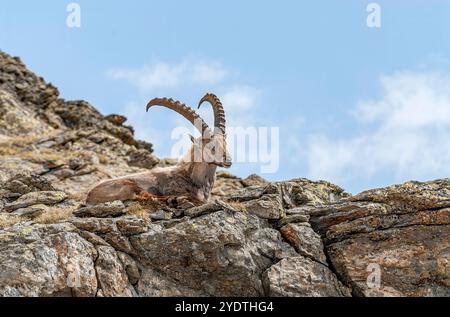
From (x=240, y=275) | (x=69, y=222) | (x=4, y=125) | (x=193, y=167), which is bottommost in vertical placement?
(x=240, y=275)

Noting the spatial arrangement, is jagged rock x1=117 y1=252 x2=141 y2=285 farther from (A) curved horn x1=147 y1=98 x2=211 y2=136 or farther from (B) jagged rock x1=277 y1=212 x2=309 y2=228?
(A) curved horn x1=147 y1=98 x2=211 y2=136

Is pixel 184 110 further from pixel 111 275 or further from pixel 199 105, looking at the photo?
pixel 111 275

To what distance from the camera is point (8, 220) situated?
12.0 meters

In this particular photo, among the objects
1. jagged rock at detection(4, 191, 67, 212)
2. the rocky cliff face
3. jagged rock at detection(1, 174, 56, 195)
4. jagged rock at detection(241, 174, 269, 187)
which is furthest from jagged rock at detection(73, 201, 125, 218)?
jagged rock at detection(241, 174, 269, 187)

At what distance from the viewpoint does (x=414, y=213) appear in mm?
12141

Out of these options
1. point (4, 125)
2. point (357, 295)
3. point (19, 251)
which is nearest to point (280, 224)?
point (357, 295)

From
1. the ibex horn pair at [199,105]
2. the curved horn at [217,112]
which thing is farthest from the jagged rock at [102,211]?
the curved horn at [217,112]

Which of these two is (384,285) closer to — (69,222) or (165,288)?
(165,288)

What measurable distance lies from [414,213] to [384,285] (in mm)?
2118

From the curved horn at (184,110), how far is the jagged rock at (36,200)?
3801 mm

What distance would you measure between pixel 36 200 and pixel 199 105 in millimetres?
5549

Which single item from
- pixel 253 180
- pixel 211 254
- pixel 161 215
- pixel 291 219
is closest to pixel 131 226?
pixel 161 215

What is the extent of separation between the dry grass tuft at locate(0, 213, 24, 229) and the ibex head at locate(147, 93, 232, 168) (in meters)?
5.33
